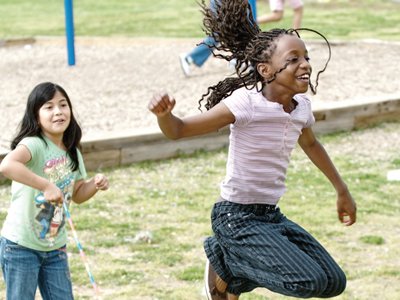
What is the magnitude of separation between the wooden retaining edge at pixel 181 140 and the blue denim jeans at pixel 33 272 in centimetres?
273

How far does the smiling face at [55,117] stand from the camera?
4348 mm

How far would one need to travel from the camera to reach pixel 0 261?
14.3 ft

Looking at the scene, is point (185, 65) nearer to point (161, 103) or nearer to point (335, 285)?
point (335, 285)

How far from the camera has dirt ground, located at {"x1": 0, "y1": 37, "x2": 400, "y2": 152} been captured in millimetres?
9094

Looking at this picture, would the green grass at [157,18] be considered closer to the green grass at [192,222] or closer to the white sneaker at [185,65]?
the white sneaker at [185,65]

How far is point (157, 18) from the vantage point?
1812 cm

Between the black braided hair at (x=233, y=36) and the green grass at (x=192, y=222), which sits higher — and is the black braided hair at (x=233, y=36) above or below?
above

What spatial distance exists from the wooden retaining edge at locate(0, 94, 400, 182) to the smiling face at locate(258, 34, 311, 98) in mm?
3126

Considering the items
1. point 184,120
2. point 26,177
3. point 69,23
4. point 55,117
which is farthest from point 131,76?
point 184,120

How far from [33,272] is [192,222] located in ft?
7.42

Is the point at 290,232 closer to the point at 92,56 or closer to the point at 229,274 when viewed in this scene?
the point at 229,274

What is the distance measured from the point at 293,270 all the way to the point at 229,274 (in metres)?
0.56

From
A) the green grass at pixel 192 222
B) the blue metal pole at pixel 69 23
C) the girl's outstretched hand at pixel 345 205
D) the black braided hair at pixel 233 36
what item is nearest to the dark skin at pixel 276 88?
the black braided hair at pixel 233 36

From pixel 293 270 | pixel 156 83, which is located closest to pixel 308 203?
pixel 293 270
